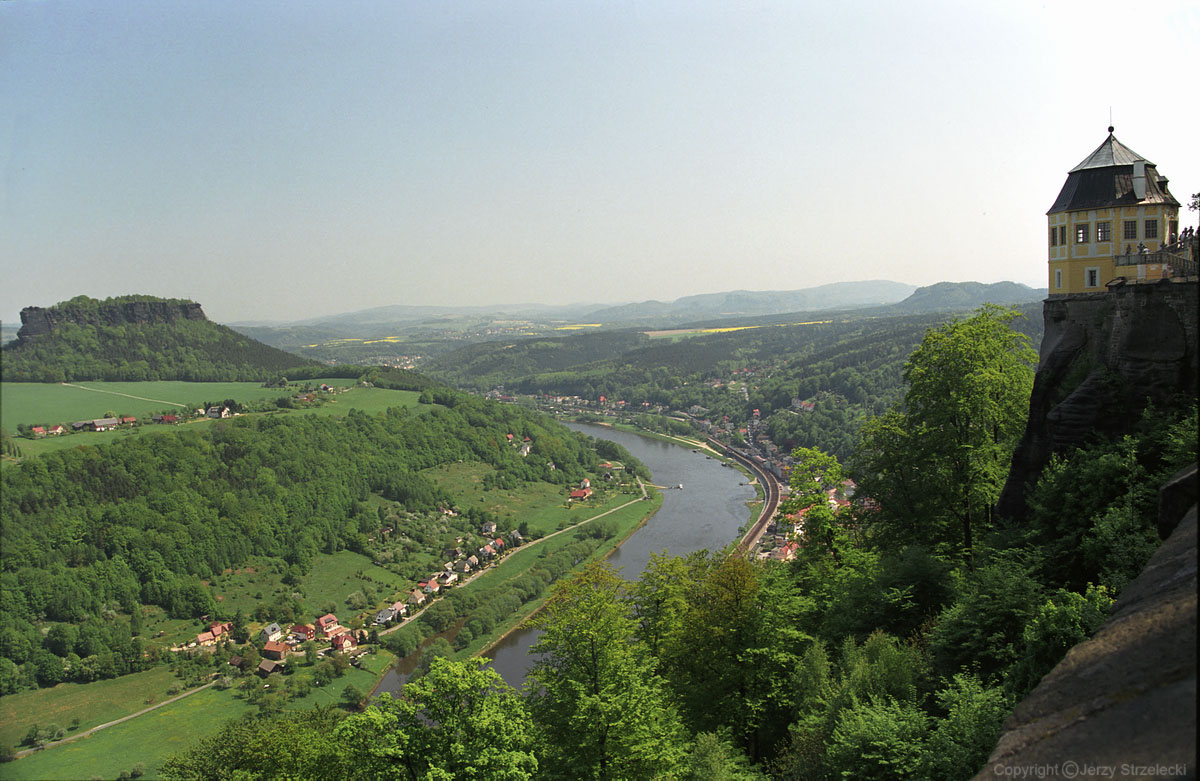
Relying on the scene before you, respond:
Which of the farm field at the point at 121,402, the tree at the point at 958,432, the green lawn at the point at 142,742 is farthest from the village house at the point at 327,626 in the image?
the tree at the point at 958,432

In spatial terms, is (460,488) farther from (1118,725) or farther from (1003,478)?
(1118,725)

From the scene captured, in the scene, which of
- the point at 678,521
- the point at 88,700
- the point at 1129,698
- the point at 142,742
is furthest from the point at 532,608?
the point at 1129,698

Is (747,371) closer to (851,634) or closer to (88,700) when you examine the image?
(88,700)

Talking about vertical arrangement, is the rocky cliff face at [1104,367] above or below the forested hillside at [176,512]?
above

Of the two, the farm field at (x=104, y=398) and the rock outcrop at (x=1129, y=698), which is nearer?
the rock outcrop at (x=1129, y=698)

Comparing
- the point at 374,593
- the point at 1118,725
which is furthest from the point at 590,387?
the point at 1118,725

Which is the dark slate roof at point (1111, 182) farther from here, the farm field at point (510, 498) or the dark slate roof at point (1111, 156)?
the farm field at point (510, 498)
